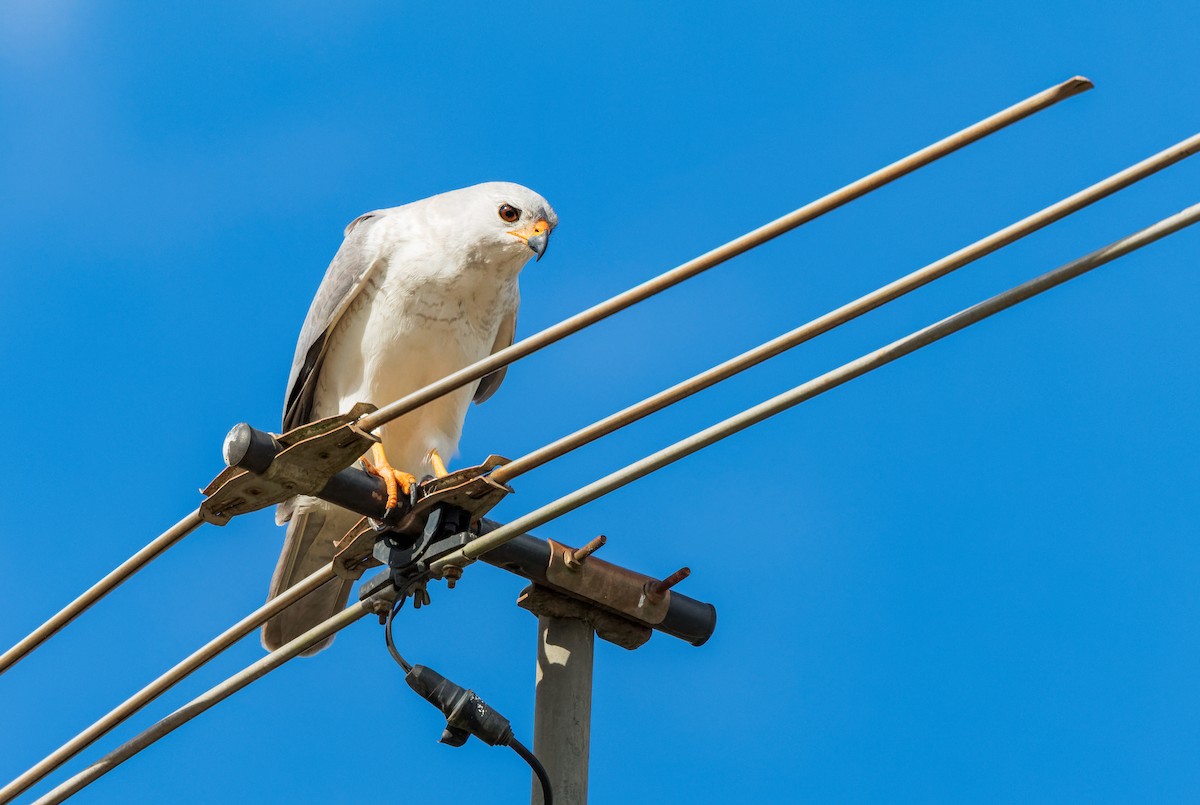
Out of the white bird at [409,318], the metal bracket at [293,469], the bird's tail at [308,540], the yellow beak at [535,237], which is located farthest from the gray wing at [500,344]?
the metal bracket at [293,469]

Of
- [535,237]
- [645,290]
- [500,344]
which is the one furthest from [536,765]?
[500,344]

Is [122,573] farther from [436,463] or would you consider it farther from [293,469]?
[436,463]

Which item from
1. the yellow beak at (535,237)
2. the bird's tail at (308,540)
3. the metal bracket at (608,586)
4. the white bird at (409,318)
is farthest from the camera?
the yellow beak at (535,237)

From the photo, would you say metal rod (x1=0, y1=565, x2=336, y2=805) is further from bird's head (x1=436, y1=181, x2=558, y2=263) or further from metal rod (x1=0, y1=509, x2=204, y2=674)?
bird's head (x1=436, y1=181, x2=558, y2=263)

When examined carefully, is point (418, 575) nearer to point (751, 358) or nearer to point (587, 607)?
point (587, 607)

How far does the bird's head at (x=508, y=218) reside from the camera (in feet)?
23.1

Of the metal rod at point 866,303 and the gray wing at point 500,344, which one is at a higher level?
the gray wing at point 500,344

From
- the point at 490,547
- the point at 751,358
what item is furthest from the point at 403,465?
the point at 751,358

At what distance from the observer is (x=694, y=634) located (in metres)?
5.05

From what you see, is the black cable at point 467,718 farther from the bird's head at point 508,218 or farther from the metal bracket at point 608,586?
the bird's head at point 508,218

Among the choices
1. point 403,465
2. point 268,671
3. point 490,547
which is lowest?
point 268,671

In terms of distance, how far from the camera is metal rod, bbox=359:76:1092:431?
3041 mm

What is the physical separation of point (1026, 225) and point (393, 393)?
4286 mm

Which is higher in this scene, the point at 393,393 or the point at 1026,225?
the point at 393,393
